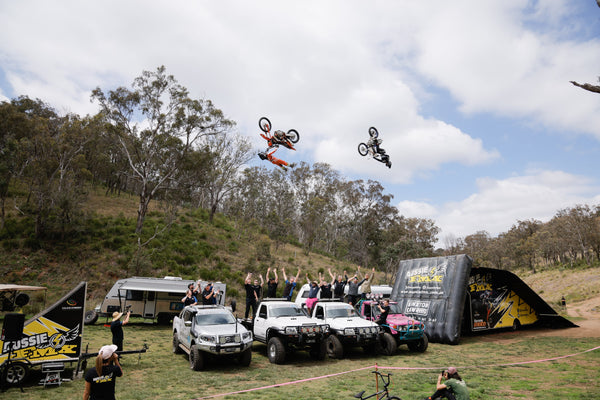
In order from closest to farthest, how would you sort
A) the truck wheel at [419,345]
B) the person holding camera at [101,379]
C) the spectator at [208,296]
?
the person holding camera at [101,379], the truck wheel at [419,345], the spectator at [208,296]

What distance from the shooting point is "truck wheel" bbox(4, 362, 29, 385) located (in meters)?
8.02

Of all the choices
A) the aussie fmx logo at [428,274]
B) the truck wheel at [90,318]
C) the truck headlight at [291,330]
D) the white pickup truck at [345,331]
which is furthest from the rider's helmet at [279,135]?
the truck wheel at [90,318]

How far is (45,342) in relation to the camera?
843 cm

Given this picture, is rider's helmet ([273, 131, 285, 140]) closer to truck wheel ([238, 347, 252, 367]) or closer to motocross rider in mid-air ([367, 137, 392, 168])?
motocross rider in mid-air ([367, 137, 392, 168])

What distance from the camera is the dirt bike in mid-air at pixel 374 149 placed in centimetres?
1750

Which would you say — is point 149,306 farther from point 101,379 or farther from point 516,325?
point 516,325

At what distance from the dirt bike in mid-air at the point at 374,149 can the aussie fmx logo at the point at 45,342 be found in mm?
13670

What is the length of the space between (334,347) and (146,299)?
38.5 feet

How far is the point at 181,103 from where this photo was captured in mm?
32000

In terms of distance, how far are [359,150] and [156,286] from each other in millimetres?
12256

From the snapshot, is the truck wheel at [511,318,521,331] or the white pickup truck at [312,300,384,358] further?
the truck wheel at [511,318,521,331]

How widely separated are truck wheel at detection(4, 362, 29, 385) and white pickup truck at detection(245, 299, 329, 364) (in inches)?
240

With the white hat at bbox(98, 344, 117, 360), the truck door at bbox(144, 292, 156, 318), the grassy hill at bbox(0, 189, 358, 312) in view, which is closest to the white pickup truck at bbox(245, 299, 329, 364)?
the white hat at bbox(98, 344, 117, 360)

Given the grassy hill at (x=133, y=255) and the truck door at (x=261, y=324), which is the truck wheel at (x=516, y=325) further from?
the grassy hill at (x=133, y=255)
